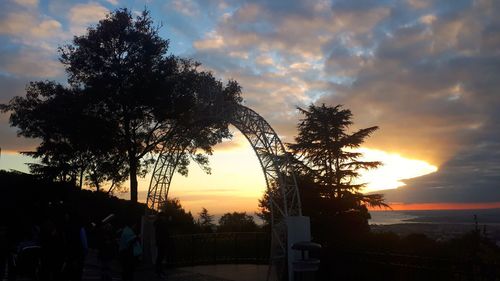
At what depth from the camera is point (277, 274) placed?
1395cm

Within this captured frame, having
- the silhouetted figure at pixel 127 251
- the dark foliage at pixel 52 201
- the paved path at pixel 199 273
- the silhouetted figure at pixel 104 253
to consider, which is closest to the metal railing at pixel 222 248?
the paved path at pixel 199 273

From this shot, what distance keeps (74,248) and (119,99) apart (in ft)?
46.7

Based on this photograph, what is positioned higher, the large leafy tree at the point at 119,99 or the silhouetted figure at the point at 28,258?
the large leafy tree at the point at 119,99

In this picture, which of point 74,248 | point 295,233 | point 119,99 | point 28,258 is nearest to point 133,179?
point 119,99

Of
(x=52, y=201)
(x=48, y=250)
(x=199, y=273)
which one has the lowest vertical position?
(x=199, y=273)

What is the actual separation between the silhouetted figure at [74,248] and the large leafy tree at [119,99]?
1181cm

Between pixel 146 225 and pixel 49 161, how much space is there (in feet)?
52.3

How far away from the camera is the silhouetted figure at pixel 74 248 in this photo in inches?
437

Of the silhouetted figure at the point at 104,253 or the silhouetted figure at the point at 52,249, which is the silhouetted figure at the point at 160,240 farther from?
the silhouetted figure at the point at 52,249

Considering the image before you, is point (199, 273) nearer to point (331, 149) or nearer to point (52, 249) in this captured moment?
point (52, 249)

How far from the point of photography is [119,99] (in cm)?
2423

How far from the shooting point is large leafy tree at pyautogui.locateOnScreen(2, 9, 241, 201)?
24.3 metres

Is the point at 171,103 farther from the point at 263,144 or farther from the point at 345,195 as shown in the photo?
the point at 345,195

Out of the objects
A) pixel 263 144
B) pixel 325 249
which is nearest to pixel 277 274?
pixel 325 249
